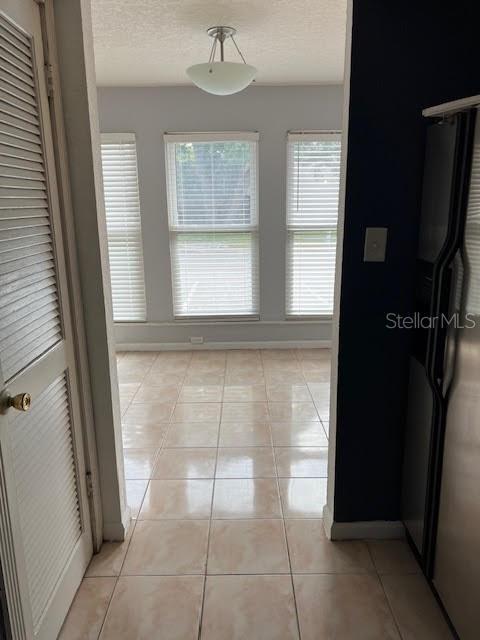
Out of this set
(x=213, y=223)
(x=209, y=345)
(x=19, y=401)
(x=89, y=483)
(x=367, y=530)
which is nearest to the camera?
(x=19, y=401)

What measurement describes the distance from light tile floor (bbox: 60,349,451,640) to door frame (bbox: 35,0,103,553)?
11.8 inches

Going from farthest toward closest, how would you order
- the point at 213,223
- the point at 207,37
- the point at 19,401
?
1. the point at 213,223
2. the point at 207,37
3. the point at 19,401

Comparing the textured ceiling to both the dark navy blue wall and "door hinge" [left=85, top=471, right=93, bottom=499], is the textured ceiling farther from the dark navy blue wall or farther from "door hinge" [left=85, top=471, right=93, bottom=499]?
"door hinge" [left=85, top=471, right=93, bottom=499]

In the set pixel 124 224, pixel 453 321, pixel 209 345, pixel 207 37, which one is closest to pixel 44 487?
pixel 453 321

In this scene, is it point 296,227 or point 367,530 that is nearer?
point 367,530

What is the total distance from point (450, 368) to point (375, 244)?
0.56m

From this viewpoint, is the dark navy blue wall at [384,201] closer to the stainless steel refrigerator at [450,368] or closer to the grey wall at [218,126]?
the stainless steel refrigerator at [450,368]

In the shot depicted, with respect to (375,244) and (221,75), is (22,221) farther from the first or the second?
(221,75)

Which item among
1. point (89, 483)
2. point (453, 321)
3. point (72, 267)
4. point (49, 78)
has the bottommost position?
point (89, 483)

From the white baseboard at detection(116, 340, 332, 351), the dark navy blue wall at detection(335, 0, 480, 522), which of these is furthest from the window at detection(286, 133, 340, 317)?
the dark navy blue wall at detection(335, 0, 480, 522)

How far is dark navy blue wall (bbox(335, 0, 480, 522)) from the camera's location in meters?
1.68

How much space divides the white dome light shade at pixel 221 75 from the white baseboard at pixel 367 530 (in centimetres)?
245

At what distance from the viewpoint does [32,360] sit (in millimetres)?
1477

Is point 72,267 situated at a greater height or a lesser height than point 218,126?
lesser
